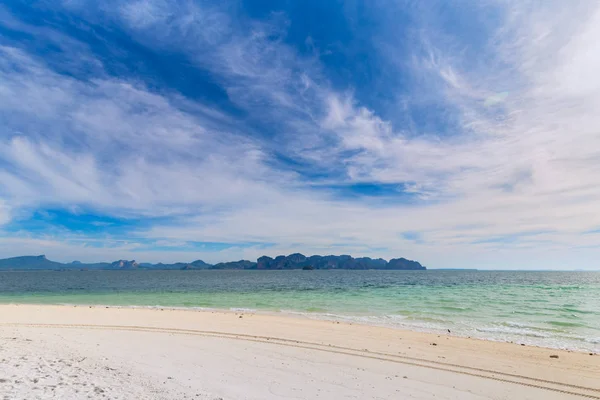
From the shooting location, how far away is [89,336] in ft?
41.9

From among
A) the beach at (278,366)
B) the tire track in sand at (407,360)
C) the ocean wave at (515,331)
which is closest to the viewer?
the beach at (278,366)

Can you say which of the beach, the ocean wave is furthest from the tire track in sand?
the ocean wave

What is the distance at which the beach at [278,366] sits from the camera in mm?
6879

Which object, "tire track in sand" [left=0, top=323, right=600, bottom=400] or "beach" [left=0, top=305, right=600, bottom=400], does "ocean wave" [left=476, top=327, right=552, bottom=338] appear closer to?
"beach" [left=0, top=305, right=600, bottom=400]

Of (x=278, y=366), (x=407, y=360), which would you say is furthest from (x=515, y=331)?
(x=278, y=366)

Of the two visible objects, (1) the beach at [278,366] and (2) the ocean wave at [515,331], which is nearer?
(1) the beach at [278,366]

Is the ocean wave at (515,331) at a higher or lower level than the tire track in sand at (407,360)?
lower

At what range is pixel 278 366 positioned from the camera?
29.7 ft

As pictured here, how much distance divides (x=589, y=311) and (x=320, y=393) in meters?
27.8

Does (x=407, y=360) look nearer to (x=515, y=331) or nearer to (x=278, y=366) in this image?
(x=278, y=366)

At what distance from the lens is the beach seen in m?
6.88

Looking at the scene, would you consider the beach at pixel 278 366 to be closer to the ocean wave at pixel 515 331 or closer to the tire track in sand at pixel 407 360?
the tire track in sand at pixel 407 360

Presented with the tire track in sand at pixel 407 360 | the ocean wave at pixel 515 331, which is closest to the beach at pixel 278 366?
the tire track in sand at pixel 407 360

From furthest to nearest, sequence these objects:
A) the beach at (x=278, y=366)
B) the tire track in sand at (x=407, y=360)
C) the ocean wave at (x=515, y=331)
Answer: the ocean wave at (x=515, y=331)
the tire track in sand at (x=407, y=360)
the beach at (x=278, y=366)
